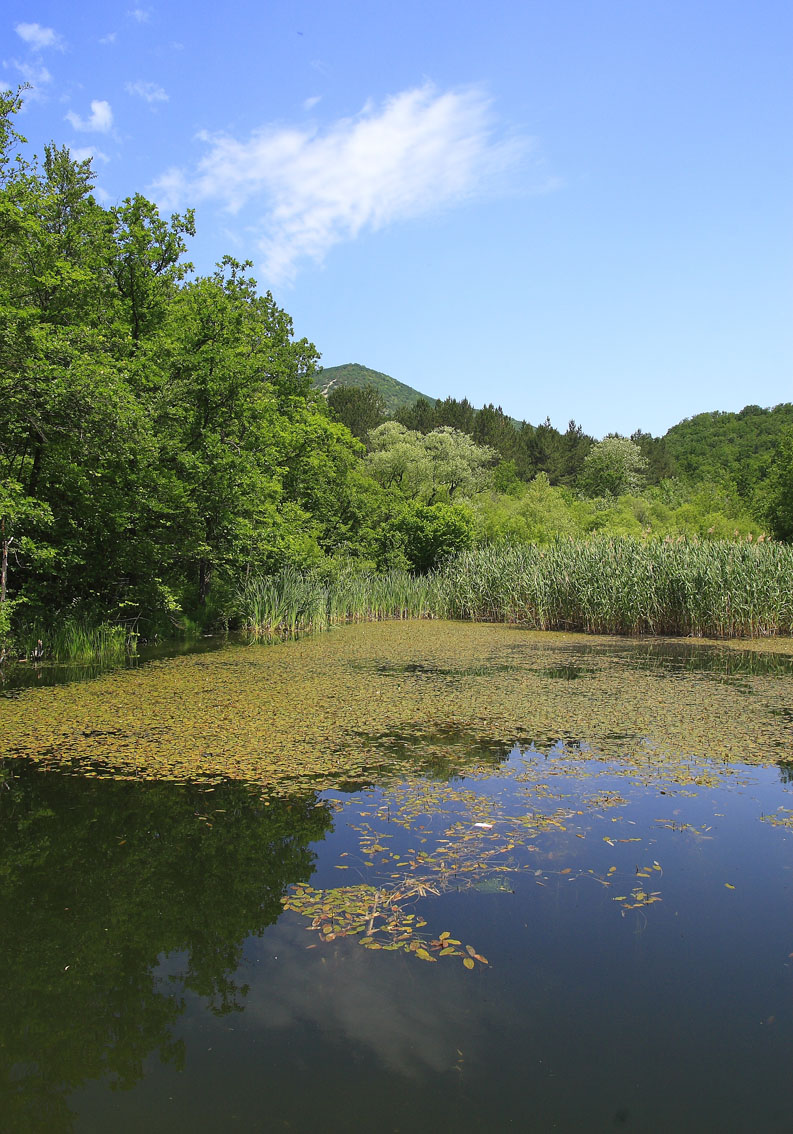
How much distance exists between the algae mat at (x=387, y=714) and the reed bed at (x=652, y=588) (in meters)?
2.79

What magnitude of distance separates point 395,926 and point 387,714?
4.25 metres

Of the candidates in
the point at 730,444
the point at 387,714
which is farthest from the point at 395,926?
the point at 730,444

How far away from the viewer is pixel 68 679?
9203mm

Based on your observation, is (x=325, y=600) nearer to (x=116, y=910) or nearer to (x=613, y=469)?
(x=116, y=910)

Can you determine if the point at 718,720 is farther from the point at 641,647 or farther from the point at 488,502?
the point at 488,502

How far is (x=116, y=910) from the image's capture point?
11.0 feet

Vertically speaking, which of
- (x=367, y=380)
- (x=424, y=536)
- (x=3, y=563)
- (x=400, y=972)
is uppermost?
(x=367, y=380)

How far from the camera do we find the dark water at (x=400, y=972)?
2.20m

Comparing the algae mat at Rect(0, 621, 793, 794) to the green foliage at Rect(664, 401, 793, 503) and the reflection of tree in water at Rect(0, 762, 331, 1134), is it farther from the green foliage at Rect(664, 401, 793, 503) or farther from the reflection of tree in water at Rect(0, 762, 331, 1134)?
the green foliage at Rect(664, 401, 793, 503)

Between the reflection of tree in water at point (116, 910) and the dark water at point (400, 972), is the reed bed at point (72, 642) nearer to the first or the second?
the reflection of tree in water at point (116, 910)

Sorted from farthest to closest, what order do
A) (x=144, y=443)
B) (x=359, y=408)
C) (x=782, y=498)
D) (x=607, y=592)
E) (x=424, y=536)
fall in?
(x=359, y=408) → (x=782, y=498) → (x=424, y=536) → (x=607, y=592) → (x=144, y=443)

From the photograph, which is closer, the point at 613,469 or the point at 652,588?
the point at 652,588

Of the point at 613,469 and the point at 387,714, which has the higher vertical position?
the point at 613,469

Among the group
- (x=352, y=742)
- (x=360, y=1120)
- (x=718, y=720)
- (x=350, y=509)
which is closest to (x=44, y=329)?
(x=352, y=742)
